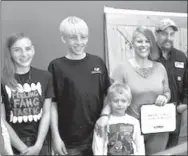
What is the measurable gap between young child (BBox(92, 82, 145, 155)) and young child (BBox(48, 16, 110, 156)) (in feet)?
0.10

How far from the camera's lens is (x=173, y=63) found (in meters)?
1.32

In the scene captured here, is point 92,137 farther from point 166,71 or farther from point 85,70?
point 166,71

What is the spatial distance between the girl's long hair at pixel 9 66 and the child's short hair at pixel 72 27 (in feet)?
0.52

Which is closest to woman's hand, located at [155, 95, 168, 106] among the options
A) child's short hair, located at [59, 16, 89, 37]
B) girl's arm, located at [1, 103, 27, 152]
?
child's short hair, located at [59, 16, 89, 37]

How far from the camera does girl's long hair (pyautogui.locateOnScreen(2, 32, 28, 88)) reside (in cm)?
113

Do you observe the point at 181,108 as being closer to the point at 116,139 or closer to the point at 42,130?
the point at 116,139

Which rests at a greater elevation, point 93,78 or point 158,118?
point 93,78

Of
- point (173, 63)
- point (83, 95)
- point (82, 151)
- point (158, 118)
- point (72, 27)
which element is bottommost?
point (82, 151)

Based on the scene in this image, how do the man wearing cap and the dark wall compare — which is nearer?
the dark wall

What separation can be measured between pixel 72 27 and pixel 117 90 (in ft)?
0.89

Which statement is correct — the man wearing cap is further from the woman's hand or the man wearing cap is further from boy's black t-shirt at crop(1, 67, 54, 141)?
boy's black t-shirt at crop(1, 67, 54, 141)

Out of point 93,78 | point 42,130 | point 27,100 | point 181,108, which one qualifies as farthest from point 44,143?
point 181,108

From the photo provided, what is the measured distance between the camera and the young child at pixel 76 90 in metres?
1.19

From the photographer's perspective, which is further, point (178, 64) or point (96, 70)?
point (178, 64)
